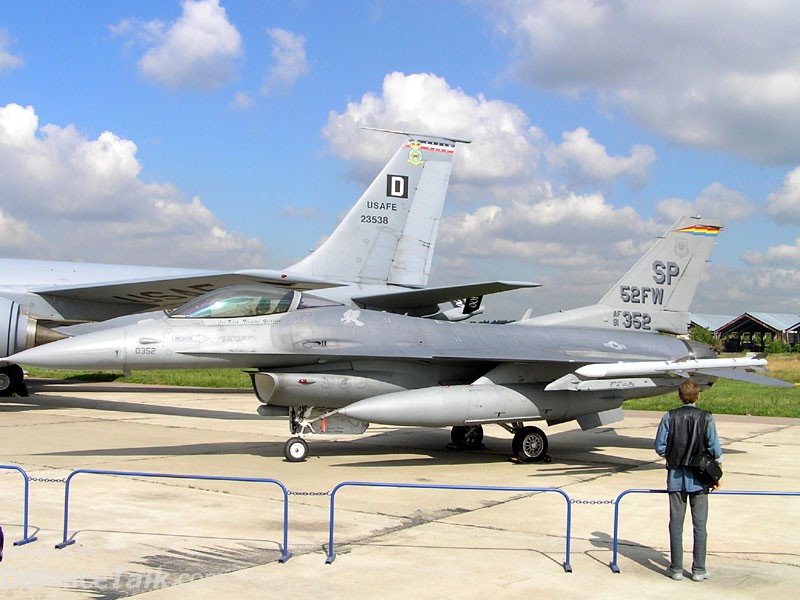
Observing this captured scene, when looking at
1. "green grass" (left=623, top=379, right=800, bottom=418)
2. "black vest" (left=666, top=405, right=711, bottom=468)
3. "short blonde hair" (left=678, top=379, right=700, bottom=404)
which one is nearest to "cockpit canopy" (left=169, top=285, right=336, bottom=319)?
"short blonde hair" (left=678, top=379, right=700, bottom=404)

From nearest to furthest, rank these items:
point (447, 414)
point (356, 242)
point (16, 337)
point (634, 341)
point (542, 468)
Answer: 1. point (447, 414)
2. point (542, 468)
3. point (634, 341)
4. point (16, 337)
5. point (356, 242)

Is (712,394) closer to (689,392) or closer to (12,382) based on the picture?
(12,382)

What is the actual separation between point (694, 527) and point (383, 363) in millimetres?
5855

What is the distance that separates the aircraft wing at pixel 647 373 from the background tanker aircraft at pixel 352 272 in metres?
9.04

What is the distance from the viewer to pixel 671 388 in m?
11.6

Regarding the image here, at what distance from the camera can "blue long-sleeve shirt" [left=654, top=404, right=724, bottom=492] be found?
19.0ft

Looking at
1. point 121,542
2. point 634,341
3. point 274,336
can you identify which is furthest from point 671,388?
point 121,542

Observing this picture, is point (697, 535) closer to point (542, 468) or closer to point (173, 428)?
point (542, 468)

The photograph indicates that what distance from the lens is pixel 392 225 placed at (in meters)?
21.9

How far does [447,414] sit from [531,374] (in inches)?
62.7

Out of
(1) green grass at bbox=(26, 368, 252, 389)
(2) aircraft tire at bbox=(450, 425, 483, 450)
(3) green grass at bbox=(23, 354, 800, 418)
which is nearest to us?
(2) aircraft tire at bbox=(450, 425, 483, 450)

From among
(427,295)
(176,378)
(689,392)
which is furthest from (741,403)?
(176,378)

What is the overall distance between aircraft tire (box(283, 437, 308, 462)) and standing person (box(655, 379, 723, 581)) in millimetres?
5914

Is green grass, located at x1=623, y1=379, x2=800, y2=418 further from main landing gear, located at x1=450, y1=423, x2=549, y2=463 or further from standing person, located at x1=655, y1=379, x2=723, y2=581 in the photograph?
standing person, located at x1=655, y1=379, x2=723, y2=581
